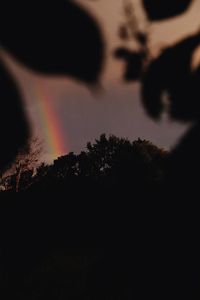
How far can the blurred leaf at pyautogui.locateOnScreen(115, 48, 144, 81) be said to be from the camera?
0.85m

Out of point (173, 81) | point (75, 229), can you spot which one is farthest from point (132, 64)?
point (75, 229)

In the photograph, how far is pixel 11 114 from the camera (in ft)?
2.50

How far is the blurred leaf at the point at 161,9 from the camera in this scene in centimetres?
81

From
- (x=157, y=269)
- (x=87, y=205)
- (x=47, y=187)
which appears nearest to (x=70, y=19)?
(x=157, y=269)

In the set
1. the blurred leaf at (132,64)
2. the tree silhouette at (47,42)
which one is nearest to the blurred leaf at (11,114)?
the tree silhouette at (47,42)

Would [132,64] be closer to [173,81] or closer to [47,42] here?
[173,81]

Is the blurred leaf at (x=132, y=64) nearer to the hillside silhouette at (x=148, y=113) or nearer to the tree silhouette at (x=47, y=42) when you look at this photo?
the hillside silhouette at (x=148, y=113)

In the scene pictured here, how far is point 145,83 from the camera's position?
838 mm

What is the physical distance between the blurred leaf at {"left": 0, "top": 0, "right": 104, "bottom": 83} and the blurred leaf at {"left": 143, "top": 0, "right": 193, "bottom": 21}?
0.46 ft

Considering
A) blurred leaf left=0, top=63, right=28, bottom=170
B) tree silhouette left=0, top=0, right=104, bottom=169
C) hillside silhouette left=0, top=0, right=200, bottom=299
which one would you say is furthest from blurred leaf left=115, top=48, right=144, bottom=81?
blurred leaf left=0, top=63, right=28, bottom=170

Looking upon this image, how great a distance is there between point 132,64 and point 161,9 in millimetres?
134

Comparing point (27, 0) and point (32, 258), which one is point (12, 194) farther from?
point (27, 0)

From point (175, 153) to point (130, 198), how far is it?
183 mm

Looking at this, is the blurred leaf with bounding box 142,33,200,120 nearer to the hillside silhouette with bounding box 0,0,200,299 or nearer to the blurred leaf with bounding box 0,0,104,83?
the hillside silhouette with bounding box 0,0,200,299
